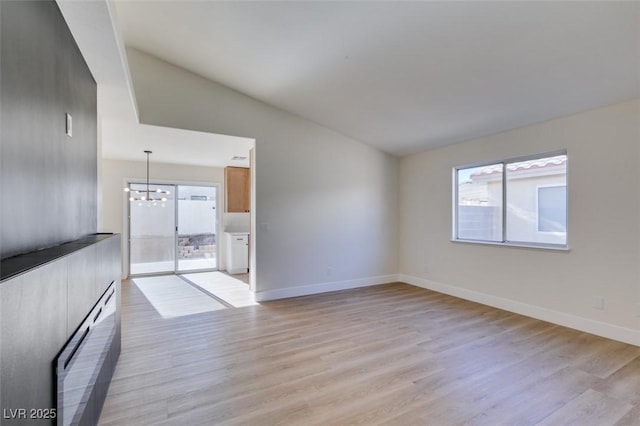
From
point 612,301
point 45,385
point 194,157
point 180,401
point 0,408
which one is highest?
point 194,157

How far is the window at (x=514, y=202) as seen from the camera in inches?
143

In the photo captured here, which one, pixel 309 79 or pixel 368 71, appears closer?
pixel 368 71

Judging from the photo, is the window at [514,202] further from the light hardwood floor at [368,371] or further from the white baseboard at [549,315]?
the light hardwood floor at [368,371]

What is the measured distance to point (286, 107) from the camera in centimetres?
460

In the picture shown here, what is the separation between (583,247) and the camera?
3.31m

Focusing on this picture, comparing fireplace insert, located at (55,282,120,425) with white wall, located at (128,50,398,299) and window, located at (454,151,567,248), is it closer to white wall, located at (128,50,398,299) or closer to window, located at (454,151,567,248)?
white wall, located at (128,50,398,299)

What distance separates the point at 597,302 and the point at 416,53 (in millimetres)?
3378

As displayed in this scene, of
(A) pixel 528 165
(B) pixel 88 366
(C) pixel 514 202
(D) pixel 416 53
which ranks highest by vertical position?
(D) pixel 416 53

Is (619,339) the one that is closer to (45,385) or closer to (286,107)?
(45,385)

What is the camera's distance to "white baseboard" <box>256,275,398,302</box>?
4.53 metres

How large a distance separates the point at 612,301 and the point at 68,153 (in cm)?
512

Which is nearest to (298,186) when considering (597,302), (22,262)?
(22,262)

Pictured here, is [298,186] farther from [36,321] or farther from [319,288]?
[36,321]

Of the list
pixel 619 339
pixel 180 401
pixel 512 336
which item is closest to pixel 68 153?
pixel 180 401
